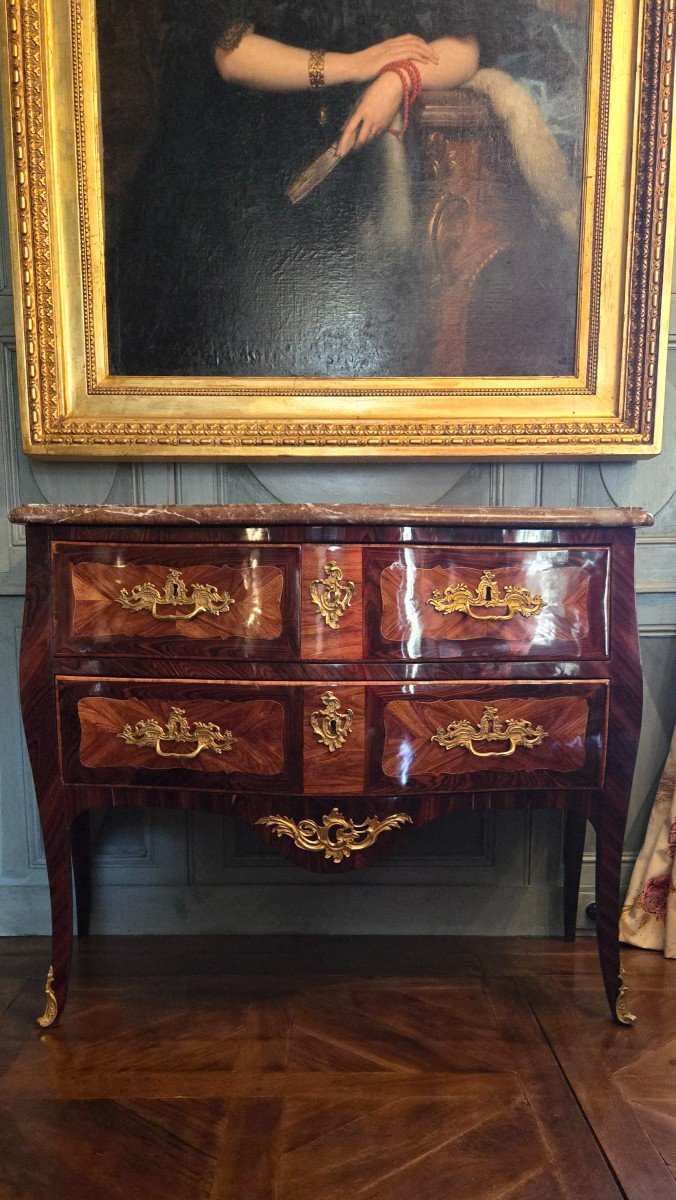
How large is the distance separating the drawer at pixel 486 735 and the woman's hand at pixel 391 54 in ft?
4.84

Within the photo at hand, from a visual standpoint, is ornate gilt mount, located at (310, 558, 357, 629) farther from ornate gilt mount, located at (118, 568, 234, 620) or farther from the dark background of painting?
the dark background of painting

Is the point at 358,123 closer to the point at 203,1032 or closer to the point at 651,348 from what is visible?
the point at 651,348

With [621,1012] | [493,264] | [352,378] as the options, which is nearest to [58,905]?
[621,1012]

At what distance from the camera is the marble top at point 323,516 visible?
4.44ft

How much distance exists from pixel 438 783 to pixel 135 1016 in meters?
0.85

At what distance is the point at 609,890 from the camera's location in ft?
5.03

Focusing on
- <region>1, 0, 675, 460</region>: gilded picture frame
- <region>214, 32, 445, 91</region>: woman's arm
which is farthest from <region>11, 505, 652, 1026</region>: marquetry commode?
<region>214, 32, 445, 91</region>: woman's arm

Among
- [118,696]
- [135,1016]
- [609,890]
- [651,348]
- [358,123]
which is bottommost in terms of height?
[135,1016]

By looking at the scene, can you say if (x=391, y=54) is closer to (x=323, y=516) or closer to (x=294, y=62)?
(x=294, y=62)

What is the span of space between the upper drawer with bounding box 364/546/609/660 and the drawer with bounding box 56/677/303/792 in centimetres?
23

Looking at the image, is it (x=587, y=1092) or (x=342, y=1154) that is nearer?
(x=342, y=1154)

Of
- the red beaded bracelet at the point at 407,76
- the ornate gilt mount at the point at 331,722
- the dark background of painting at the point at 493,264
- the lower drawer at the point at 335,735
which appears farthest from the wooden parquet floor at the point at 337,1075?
the red beaded bracelet at the point at 407,76

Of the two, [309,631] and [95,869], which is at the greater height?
[309,631]

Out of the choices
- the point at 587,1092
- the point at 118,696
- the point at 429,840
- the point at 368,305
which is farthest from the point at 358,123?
the point at 587,1092
